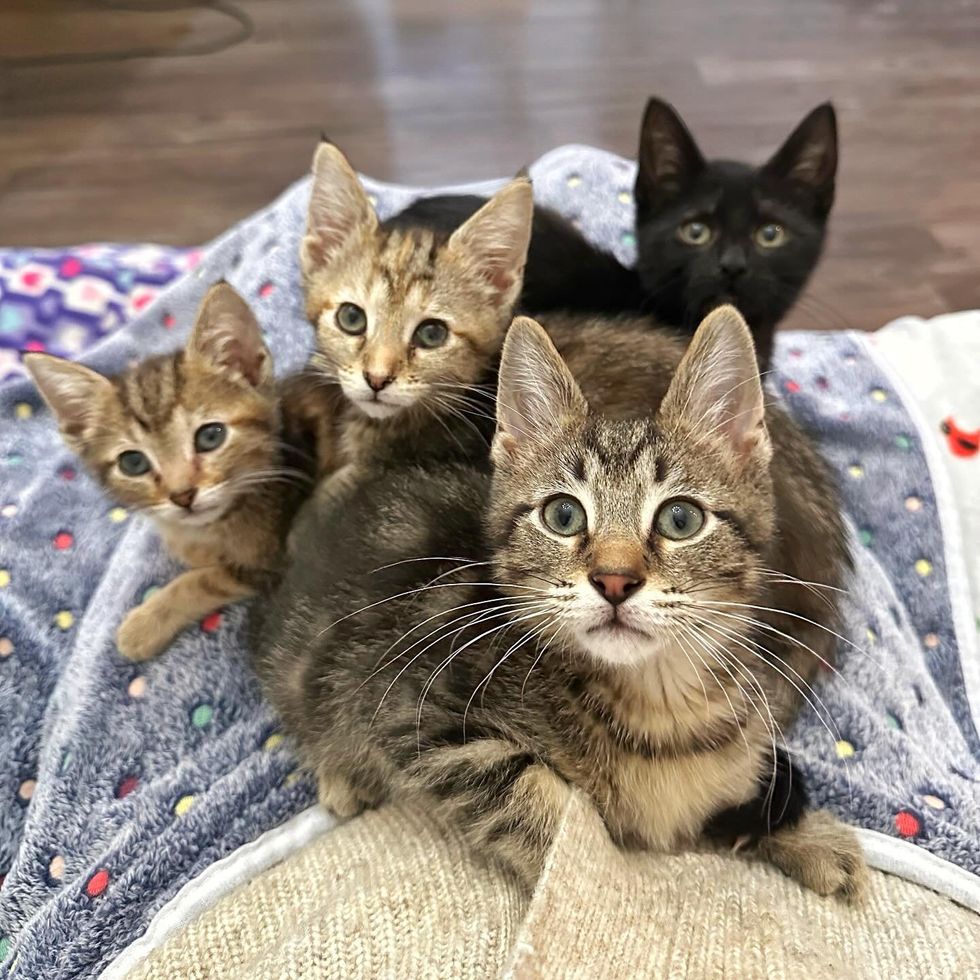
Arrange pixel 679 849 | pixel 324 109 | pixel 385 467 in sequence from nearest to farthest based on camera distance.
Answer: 1. pixel 679 849
2. pixel 385 467
3. pixel 324 109

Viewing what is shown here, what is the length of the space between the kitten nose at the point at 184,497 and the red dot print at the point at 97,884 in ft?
1.59

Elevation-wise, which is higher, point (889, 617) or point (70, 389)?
point (70, 389)

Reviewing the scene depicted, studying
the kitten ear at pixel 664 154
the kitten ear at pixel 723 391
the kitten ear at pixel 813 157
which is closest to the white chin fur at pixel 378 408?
the kitten ear at pixel 723 391

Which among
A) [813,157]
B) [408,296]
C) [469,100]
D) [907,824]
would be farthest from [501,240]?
[469,100]

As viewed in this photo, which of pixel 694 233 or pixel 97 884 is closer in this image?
pixel 97 884

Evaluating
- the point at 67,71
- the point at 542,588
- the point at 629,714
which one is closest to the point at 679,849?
the point at 629,714

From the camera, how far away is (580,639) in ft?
2.98

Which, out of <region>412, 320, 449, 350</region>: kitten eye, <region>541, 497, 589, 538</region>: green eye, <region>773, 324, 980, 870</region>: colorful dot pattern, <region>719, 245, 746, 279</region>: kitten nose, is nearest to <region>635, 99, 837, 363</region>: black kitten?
<region>719, 245, 746, 279</region>: kitten nose

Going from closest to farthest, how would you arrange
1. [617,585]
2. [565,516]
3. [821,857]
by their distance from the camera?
[617,585]
[565,516]
[821,857]

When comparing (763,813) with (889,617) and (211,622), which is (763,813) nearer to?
(889,617)

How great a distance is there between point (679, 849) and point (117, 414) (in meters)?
0.98

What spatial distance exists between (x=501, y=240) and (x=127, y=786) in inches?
36.6

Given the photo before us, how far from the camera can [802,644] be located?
112cm

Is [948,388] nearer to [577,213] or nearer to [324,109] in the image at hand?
[577,213]
